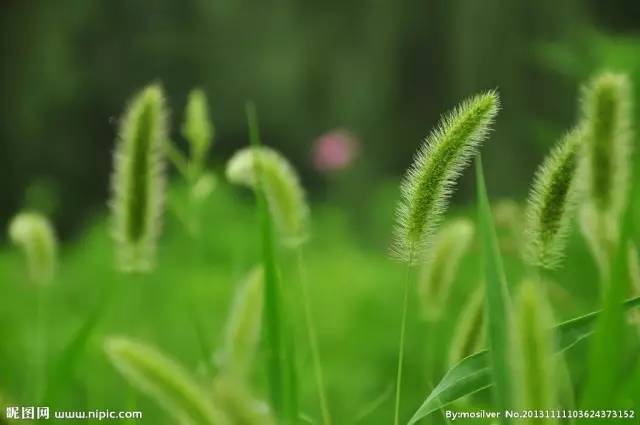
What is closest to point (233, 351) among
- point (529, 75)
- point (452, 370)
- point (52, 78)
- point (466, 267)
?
point (452, 370)

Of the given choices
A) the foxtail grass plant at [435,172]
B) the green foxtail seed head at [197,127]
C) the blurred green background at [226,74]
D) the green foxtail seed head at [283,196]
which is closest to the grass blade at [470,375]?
the foxtail grass plant at [435,172]

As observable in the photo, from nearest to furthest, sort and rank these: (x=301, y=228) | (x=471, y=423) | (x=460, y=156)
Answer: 1. (x=460, y=156)
2. (x=301, y=228)
3. (x=471, y=423)

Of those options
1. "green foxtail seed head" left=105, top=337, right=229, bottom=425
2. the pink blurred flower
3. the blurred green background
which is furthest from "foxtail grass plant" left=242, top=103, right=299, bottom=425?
the blurred green background

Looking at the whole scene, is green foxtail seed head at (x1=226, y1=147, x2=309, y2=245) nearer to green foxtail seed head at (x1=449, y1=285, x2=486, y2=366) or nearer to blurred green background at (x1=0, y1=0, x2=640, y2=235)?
green foxtail seed head at (x1=449, y1=285, x2=486, y2=366)

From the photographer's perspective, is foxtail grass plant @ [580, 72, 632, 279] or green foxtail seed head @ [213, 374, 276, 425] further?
foxtail grass plant @ [580, 72, 632, 279]

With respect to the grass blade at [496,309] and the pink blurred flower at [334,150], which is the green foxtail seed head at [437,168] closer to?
the grass blade at [496,309]

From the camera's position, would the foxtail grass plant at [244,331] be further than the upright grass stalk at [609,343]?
Yes

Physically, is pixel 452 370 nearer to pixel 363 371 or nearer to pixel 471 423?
pixel 471 423
